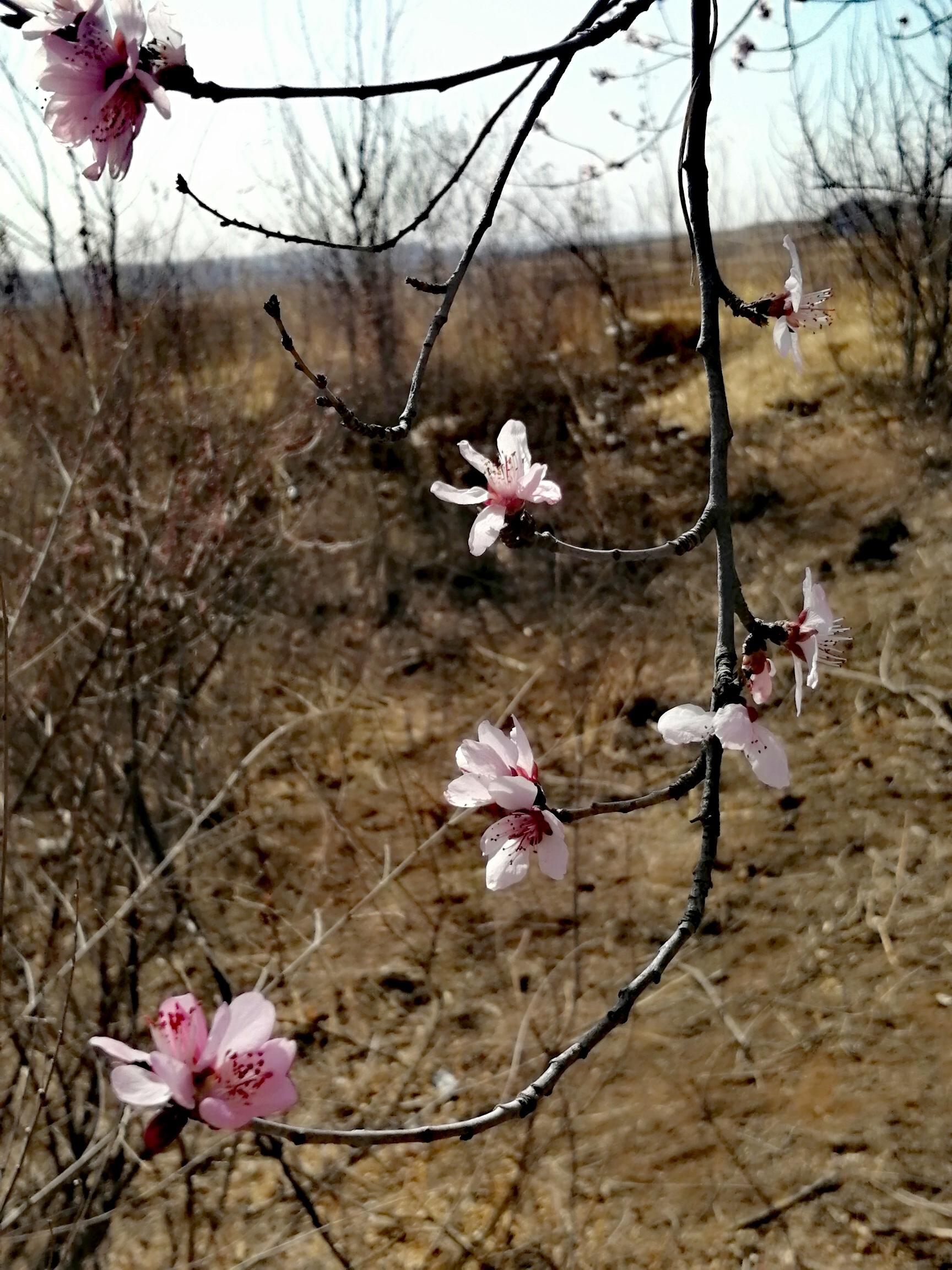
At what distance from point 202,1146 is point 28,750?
132 cm

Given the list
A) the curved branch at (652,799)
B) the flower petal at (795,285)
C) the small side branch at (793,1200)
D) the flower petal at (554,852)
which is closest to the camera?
the curved branch at (652,799)

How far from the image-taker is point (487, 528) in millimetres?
945

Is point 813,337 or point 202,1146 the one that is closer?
point 202,1146

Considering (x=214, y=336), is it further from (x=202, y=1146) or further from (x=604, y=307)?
(x=202, y=1146)

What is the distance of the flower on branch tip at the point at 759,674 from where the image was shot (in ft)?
2.71

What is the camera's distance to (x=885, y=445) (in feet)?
15.5

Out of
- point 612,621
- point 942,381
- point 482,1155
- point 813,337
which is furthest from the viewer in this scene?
point 813,337

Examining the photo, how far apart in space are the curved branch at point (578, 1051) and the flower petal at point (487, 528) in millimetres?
296

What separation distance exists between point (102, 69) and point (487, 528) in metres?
0.46

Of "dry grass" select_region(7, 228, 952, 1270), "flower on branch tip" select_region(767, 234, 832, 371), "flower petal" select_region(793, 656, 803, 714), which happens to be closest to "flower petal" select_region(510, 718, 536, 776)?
"flower petal" select_region(793, 656, 803, 714)

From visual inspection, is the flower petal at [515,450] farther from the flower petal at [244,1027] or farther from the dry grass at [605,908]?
the dry grass at [605,908]

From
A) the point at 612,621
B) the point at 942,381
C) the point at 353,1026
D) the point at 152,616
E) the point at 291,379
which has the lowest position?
the point at 353,1026

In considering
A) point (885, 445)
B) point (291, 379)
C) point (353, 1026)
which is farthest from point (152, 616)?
point (885, 445)

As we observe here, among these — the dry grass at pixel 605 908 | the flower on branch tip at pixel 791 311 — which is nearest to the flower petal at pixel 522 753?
the flower on branch tip at pixel 791 311
